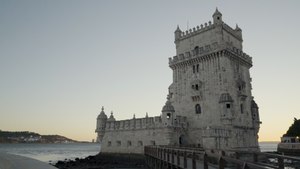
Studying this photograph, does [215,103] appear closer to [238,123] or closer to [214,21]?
[238,123]

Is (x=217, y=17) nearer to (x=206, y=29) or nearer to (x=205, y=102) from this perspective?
(x=206, y=29)

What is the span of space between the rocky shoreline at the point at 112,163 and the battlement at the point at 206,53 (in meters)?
16.1

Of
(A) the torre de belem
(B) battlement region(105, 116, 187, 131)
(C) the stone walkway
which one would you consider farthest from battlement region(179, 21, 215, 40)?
(C) the stone walkway

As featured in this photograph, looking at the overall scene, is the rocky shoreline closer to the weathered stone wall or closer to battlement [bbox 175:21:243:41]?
the weathered stone wall

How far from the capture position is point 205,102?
38.4m

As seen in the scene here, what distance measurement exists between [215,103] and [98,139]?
2344 centimetres

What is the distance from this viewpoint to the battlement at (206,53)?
37.8 metres

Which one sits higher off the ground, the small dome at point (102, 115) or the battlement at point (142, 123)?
the small dome at point (102, 115)

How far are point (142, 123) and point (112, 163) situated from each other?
24.9 feet

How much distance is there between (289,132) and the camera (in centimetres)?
6888

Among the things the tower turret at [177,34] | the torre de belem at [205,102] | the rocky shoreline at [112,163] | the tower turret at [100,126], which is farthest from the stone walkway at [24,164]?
the tower turret at [177,34]

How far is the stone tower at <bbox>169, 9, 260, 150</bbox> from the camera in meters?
35.4

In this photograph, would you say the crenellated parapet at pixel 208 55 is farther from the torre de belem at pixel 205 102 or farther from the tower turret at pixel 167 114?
the tower turret at pixel 167 114

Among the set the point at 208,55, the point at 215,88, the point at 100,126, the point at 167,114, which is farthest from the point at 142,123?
the point at 208,55
